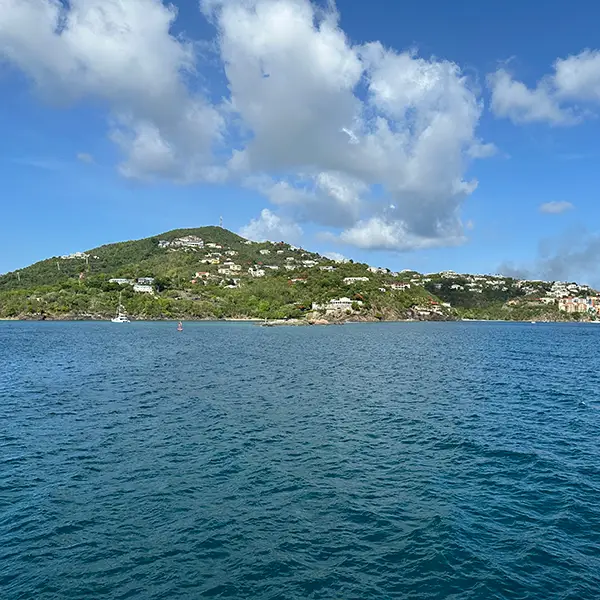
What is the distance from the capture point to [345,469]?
23531 mm

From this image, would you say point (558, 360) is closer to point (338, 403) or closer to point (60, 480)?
point (338, 403)

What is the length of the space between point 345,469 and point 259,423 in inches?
396

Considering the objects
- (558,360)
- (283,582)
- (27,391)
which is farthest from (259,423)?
(558,360)

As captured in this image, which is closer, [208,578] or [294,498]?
[208,578]

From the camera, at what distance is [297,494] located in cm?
2045

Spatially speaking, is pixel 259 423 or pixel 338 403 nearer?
pixel 259 423

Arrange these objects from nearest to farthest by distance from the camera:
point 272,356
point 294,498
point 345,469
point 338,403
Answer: point 294,498
point 345,469
point 338,403
point 272,356

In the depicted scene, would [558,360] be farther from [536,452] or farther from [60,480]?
[60,480]

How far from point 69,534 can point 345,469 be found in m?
12.9

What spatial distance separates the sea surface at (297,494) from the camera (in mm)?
14242

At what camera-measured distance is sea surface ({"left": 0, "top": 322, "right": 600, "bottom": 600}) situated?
1424 cm

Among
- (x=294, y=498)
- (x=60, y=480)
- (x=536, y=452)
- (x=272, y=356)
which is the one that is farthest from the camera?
(x=272, y=356)

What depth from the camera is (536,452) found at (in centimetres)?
2669

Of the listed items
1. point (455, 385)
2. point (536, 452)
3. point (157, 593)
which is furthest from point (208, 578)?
point (455, 385)
